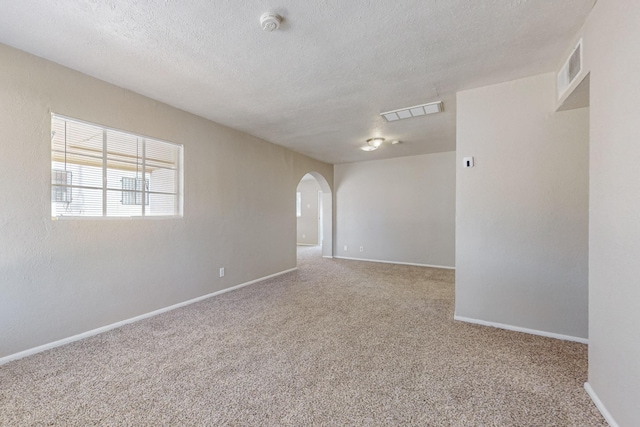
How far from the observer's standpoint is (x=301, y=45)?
6.84ft

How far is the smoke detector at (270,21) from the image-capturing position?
175 cm

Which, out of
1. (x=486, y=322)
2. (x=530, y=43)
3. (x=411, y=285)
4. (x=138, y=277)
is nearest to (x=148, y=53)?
(x=138, y=277)

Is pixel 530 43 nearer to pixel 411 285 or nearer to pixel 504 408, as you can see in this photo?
pixel 504 408

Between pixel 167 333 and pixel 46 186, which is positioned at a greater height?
pixel 46 186

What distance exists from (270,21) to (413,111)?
2249 mm

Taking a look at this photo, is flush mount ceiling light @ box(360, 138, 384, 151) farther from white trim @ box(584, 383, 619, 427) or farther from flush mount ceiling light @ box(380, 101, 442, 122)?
white trim @ box(584, 383, 619, 427)

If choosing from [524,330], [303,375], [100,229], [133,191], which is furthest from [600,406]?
[133,191]

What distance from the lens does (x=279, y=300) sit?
361 cm

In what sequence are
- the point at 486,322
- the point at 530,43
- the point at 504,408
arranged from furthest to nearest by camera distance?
the point at 486,322, the point at 530,43, the point at 504,408

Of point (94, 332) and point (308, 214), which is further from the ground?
point (308, 214)

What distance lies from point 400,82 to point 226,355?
310 cm

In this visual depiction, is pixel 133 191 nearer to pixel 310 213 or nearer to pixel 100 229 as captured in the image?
pixel 100 229

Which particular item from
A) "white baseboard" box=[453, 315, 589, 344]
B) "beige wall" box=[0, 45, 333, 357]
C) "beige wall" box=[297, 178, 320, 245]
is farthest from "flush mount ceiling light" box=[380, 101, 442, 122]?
"beige wall" box=[297, 178, 320, 245]

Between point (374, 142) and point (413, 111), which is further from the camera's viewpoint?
point (374, 142)
